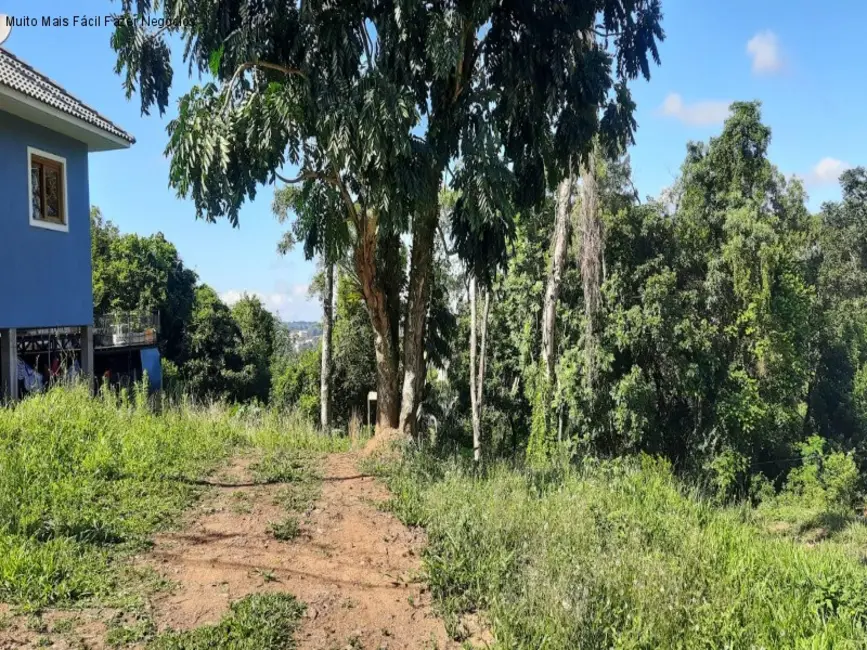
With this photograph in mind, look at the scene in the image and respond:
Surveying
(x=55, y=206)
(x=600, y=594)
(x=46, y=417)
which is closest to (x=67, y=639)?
(x=600, y=594)

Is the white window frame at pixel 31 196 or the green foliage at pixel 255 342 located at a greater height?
the white window frame at pixel 31 196

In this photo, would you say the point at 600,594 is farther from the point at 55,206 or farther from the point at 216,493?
the point at 55,206

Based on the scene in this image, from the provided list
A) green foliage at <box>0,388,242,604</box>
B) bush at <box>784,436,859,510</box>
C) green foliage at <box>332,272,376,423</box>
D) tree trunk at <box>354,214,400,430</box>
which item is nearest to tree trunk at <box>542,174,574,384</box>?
green foliage at <box>332,272,376,423</box>

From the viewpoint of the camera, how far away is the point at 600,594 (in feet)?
12.9

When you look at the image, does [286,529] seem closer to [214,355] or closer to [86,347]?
[86,347]

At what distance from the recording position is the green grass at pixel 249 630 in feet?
11.0

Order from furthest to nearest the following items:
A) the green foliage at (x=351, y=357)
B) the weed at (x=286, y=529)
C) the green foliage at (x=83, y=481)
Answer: the green foliage at (x=351, y=357)
the weed at (x=286, y=529)
the green foliage at (x=83, y=481)

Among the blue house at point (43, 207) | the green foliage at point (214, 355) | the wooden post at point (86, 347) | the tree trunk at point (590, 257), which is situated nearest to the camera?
the blue house at point (43, 207)

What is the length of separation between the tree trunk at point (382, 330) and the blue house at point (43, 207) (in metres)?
6.38

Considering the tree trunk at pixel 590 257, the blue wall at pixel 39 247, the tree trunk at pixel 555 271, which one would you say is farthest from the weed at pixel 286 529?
the tree trunk at pixel 590 257

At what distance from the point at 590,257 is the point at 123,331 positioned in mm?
15338

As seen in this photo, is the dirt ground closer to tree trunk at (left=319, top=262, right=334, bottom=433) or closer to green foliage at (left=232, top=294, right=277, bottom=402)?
tree trunk at (left=319, top=262, right=334, bottom=433)

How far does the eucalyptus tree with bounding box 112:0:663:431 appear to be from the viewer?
20.6 ft

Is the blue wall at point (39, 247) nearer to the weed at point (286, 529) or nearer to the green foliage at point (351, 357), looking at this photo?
the weed at point (286, 529)
